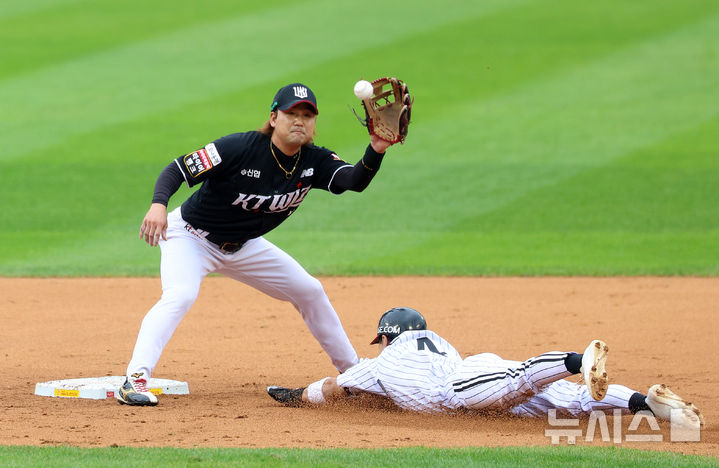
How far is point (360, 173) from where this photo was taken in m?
5.85

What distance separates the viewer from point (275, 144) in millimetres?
6008

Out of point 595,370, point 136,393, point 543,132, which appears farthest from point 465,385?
point 543,132

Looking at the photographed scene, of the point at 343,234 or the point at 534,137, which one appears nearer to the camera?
the point at 343,234

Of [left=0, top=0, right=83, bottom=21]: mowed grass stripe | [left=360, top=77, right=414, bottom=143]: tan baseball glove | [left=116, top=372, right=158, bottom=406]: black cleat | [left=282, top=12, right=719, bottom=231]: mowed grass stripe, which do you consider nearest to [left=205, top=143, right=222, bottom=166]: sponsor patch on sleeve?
[left=360, top=77, right=414, bottom=143]: tan baseball glove

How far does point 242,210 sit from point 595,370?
226 centimetres

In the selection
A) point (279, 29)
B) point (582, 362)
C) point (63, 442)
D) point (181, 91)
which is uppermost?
point (279, 29)

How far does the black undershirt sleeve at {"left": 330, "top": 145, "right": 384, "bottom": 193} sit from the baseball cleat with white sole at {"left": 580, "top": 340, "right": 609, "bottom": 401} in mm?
1582

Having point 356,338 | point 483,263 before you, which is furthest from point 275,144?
point 483,263

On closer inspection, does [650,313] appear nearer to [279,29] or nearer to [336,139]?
[336,139]

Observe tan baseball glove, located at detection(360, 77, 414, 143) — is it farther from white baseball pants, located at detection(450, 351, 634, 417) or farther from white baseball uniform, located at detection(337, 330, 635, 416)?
white baseball pants, located at detection(450, 351, 634, 417)

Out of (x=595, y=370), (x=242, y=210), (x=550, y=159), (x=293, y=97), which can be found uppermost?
(x=550, y=159)

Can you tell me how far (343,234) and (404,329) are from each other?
270 inches

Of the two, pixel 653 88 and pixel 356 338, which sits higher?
pixel 653 88

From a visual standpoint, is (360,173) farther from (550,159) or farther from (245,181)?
(550,159)
